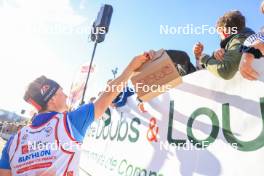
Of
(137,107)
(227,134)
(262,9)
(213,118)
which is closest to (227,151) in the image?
(227,134)

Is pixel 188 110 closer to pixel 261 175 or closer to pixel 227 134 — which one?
pixel 227 134

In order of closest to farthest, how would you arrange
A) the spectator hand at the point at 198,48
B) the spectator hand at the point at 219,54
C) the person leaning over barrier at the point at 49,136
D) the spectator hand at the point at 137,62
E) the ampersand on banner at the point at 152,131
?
the person leaning over barrier at the point at 49,136 < the spectator hand at the point at 219,54 < the spectator hand at the point at 137,62 < the ampersand on banner at the point at 152,131 < the spectator hand at the point at 198,48

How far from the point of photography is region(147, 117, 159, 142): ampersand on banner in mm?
3092

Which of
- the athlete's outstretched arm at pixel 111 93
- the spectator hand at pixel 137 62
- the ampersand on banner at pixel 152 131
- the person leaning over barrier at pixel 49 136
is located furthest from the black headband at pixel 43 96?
the ampersand on banner at pixel 152 131

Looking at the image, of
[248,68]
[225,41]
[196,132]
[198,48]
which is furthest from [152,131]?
[248,68]

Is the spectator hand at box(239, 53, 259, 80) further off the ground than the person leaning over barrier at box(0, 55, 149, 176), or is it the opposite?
the spectator hand at box(239, 53, 259, 80)

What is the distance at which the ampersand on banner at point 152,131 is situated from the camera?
309cm

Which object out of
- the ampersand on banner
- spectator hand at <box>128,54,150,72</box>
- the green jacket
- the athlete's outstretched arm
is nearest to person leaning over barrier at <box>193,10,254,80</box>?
the green jacket

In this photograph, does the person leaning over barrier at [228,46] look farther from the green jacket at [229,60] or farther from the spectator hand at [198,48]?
the spectator hand at [198,48]

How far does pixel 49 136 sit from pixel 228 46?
1.64 m

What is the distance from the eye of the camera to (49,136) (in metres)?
2.31

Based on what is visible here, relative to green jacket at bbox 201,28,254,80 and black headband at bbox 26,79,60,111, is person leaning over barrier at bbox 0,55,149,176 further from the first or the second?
green jacket at bbox 201,28,254,80

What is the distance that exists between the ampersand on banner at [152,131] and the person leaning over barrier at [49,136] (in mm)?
780

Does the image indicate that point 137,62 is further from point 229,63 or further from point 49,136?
point 49,136
